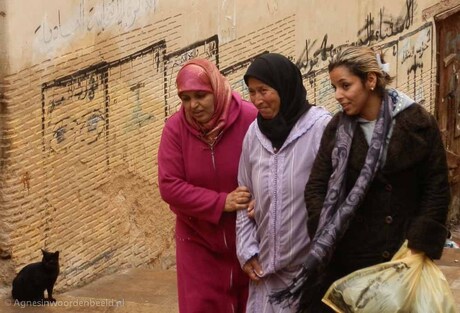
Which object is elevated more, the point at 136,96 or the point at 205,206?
the point at 136,96

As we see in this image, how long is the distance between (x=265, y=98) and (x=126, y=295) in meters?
2.96

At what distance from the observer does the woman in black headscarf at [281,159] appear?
5.36 m

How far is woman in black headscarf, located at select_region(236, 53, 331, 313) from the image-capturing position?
5363 mm

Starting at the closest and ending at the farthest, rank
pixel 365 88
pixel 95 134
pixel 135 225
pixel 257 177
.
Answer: pixel 365 88, pixel 257 177, pixel 95 134, pixel 135 225

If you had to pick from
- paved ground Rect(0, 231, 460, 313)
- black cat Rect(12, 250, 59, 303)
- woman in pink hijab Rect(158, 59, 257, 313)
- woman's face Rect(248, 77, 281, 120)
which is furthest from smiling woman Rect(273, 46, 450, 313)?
black cat Rect(12, 250, 59, 303)

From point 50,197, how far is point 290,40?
386cm

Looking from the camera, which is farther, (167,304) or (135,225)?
(135,225)

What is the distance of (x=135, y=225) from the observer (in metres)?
8.65

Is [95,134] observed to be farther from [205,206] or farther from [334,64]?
[334,64]

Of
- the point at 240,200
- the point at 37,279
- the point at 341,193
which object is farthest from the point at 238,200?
the point at 37,279

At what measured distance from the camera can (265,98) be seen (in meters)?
5.39

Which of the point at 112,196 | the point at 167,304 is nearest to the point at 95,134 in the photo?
the point at 112,196

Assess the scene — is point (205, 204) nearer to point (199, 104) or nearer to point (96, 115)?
point (199, 104)

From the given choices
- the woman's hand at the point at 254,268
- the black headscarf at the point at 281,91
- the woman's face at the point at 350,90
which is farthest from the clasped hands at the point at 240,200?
the woman's face at the point at 350,90
